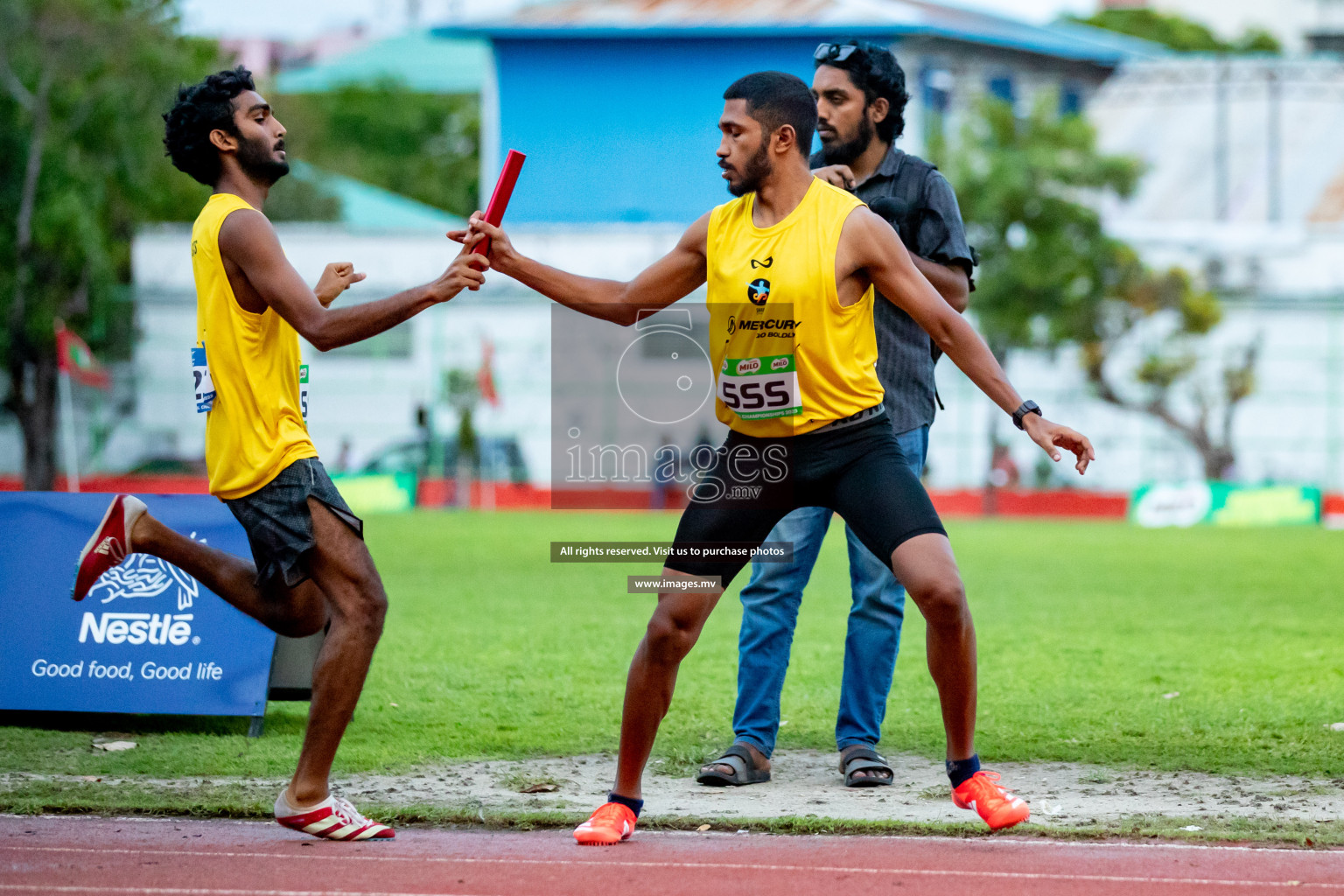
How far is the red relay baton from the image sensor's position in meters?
4.99

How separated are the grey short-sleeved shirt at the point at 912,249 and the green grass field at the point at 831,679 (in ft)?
4.90

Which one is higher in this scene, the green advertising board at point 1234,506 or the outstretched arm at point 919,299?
the outstretched arm at point 919,299

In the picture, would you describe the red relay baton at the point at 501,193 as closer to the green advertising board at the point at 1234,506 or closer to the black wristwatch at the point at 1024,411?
the black wristwatch at the point at 1024,411

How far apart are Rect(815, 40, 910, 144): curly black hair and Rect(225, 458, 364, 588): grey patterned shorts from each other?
8.37ft

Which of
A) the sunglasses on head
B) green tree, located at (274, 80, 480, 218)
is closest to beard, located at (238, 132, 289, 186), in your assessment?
the sunglasses on head

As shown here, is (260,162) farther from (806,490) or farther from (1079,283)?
(1079,283)

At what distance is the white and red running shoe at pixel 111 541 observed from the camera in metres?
5.22

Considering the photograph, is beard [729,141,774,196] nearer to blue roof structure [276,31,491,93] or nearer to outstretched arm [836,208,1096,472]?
outstretched arm [836,208,1096,472]

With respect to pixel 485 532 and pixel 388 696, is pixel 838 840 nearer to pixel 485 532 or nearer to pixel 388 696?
pixel 388 696

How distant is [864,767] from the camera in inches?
224

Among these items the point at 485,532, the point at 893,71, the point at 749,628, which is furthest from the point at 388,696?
the point at 485,532

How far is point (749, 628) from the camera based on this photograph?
238 inches

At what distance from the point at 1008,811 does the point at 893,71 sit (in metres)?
2.85

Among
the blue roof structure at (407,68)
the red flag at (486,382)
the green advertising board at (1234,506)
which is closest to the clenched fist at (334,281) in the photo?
the green advertising board at (1234,506)
